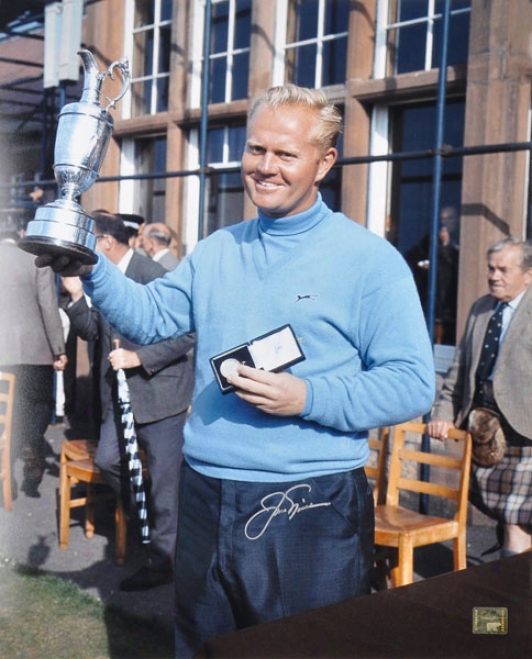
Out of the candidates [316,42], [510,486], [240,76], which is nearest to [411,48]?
[316,42]

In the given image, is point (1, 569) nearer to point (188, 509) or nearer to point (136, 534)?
point (136, 534)

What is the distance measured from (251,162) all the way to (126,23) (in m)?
7.21

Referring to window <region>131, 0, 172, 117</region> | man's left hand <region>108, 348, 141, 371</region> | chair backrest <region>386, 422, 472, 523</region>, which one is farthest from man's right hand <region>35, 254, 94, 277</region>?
window <region>131, 0, 172, 117</region>

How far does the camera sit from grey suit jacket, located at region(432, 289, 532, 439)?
3.72 m

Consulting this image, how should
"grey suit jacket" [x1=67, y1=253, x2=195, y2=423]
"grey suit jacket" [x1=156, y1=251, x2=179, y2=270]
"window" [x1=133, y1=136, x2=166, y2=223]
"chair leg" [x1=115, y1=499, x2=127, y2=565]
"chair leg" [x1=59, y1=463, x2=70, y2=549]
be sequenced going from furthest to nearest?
1. "window" [x1=133, y1=136, x2=166, y2=223]
2. "grey suit jacket" [x1=156, y1=251, x2=179, y2=270]
3. "chair leg" [x1=59, y1=463, x2=70, y2=549]
4. "chair leg" [x1=115, y1=499, x2=127, y2=565]
5. "grey suit jacket" [x1=67, y1=253, x2=195, y2=423]

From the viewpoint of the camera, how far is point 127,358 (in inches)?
158

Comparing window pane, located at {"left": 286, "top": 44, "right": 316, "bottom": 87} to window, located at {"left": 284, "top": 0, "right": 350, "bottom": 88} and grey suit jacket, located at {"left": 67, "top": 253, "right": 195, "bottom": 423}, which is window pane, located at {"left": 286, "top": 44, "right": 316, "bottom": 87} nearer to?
window, located at {"left": 284, "top": 0, "right": 350, "bottom": 88}

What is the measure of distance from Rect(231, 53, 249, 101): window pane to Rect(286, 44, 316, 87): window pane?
0.58m

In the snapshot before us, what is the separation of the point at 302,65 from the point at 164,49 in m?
1.77

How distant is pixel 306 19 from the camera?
7.16 m

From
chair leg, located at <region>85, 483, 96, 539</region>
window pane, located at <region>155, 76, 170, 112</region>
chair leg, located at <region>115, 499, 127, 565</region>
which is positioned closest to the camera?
chair leg, located at <region>115, 499, 127, 565</region>

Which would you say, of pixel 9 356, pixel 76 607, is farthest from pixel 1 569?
pixel 9 356

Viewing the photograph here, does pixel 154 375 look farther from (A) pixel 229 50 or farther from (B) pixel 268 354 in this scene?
(A) pixel 229 50
